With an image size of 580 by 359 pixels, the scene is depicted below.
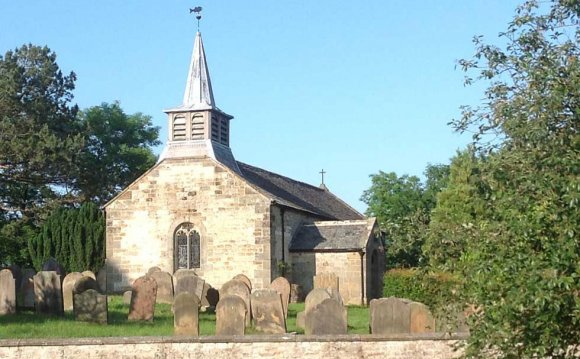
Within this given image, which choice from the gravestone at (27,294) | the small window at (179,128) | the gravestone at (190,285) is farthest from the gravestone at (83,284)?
the small window at (179,128)

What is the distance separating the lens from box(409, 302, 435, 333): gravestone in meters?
19.5

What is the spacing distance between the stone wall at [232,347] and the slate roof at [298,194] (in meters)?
15.8

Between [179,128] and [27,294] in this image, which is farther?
[179,128]

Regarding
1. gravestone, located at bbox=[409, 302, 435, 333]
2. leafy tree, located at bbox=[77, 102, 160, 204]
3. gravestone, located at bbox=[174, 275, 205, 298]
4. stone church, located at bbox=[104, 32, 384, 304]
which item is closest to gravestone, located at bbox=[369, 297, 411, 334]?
gravestone, located at bbox=[409, 302, 435, 333]

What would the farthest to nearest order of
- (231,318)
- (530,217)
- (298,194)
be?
(298,194)
(231,318)
(530,217)

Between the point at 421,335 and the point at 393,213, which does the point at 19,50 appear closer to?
the point at 393,213

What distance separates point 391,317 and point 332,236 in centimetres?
1766

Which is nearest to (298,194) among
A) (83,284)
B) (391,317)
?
(83,284)

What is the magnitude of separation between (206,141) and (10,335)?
1783 cm

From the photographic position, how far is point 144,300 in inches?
934

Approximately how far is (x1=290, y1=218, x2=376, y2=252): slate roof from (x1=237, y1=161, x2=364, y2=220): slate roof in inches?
41.4

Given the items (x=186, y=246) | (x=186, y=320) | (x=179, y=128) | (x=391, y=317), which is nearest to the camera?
(x=391, y=317)

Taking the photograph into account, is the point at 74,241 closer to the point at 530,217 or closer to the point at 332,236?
the point at 332,236

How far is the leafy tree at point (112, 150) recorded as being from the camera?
164 ft
